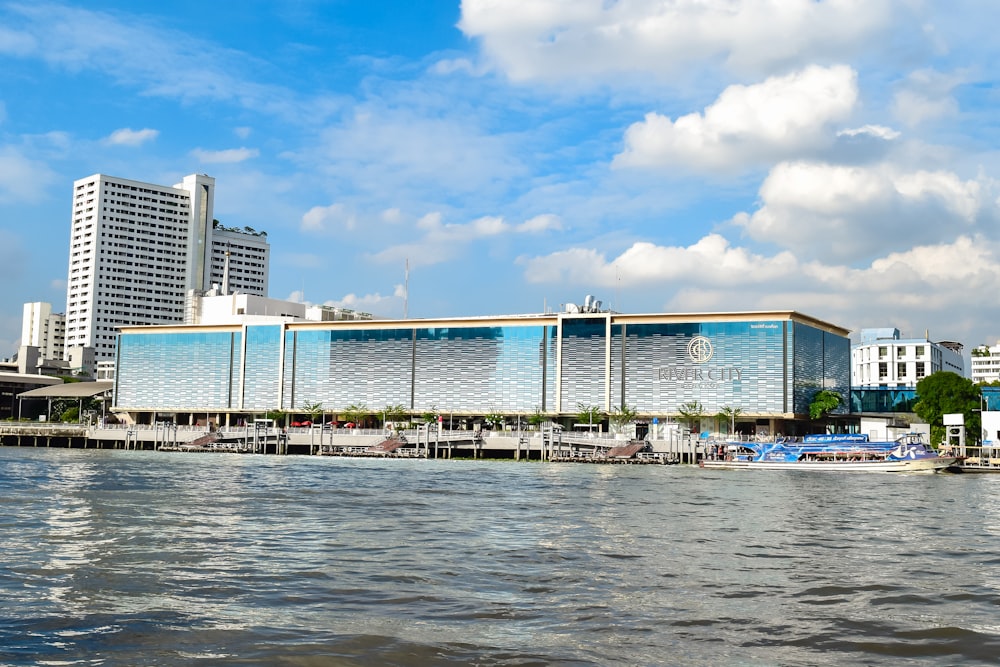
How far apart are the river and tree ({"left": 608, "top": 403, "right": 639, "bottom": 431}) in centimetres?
8983

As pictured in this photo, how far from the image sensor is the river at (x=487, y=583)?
16609 mm

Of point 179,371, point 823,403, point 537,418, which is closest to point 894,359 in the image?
point 823,403

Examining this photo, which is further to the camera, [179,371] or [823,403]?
[179,371]

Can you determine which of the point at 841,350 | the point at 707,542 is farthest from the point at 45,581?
the point at 841,350

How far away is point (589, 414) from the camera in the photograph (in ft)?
453

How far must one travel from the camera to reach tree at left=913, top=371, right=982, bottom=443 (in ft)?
376

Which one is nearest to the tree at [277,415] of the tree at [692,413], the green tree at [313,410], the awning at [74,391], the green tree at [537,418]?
the green tree at [313,410]

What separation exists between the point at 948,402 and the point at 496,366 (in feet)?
197

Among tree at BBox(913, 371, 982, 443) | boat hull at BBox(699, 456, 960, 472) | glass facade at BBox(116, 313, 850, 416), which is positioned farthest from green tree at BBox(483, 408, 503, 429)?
tree at BBox(913, 371, 982, 443)

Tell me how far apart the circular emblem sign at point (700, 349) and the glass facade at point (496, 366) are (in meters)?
0.13

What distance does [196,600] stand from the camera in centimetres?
2030

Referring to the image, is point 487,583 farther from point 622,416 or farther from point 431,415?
point 431,415

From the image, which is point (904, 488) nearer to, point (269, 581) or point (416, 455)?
point (269, 581)

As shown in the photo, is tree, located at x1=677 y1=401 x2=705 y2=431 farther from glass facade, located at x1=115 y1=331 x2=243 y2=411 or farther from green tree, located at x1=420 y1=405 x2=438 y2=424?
glass facade, located at x1=115 y1=331 x2=243 y2=411
